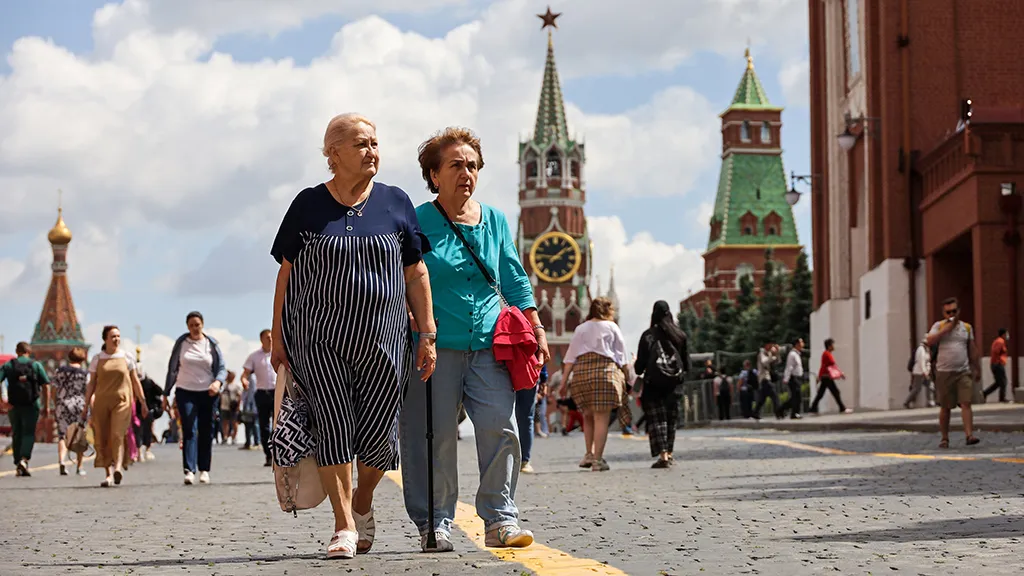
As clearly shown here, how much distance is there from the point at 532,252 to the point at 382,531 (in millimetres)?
179277

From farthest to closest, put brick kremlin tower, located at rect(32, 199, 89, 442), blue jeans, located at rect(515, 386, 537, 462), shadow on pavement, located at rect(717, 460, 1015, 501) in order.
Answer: brick kremlin tower, located at rect(32, 199, 89, 442) < blue jeans, located at rect(515, 386, 537, 462) < shadow on pavement, located at rect(717, 460, 1015, 501)

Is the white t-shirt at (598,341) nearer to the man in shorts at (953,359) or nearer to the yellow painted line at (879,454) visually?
the yellow painted line at (879,454)

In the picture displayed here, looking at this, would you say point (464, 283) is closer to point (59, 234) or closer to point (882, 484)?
point (882, 484)

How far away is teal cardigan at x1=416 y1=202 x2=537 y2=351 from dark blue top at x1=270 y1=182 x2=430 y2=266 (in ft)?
1.11

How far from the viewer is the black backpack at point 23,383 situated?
23688mm

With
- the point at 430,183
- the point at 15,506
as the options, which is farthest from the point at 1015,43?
the point at 430,183

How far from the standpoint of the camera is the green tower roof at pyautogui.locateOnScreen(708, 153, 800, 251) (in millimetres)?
161500

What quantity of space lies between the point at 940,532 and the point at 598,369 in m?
9.17

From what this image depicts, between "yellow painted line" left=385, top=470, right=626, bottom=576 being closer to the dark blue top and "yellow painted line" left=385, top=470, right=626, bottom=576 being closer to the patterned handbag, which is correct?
the patterned handbag

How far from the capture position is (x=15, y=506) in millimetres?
14617

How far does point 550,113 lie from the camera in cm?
19562

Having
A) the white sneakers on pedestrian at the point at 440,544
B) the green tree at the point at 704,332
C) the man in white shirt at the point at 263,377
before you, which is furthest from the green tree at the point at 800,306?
the white sneakers on pedestrian at the point at 440,544

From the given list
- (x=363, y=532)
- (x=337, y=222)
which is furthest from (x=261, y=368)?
(x=337, y=222)

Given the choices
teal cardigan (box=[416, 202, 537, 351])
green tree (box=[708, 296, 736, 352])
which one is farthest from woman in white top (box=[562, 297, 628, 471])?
green tree (box=[708, 296, 736, 352])
